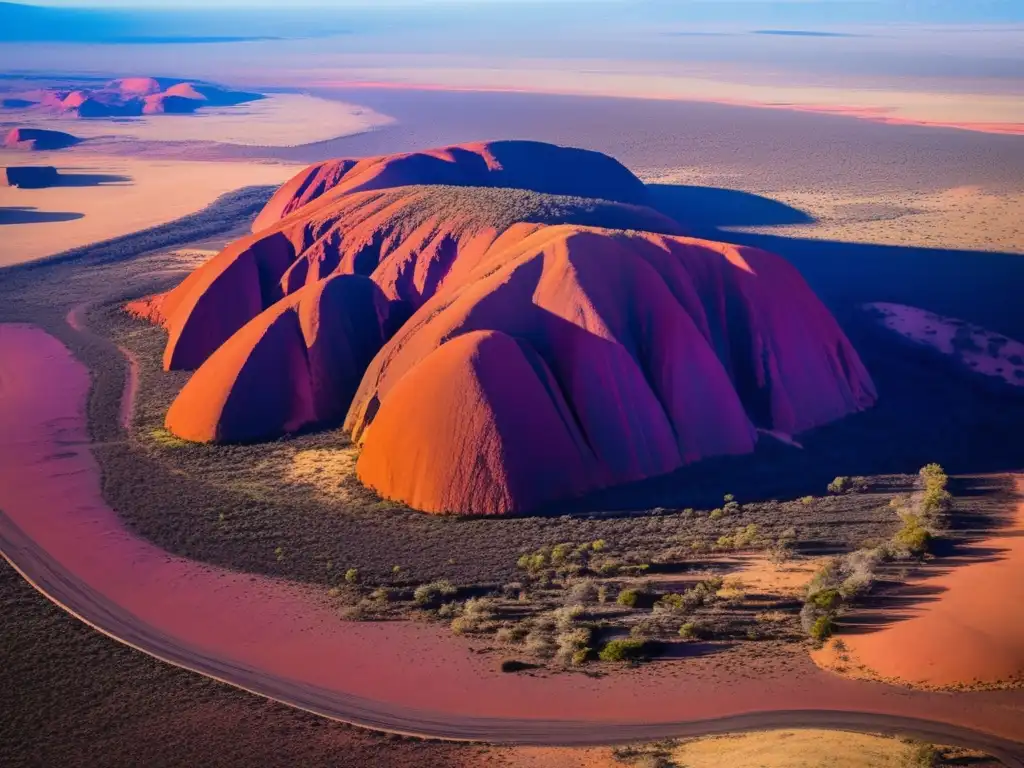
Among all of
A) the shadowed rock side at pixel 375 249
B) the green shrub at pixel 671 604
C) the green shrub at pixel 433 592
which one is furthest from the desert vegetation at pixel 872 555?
the shadowed rock side at pixel 375 249

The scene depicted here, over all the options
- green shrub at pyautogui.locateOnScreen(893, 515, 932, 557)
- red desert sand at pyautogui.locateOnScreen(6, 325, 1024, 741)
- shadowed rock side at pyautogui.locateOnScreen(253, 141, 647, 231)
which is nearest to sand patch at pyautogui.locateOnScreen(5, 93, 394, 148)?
shadowed rock side at pyautogui.locateOnScreen(253, 141, 647, 231)

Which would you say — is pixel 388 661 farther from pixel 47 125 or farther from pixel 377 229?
pixel 47 125

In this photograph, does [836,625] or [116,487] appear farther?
[116,487]

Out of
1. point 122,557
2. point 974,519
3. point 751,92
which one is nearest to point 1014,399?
point 974,519

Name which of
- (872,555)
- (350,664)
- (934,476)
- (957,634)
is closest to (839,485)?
(934,476)

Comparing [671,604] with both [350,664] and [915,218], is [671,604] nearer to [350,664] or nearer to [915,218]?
[350,664]

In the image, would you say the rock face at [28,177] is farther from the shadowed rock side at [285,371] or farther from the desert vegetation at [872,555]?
the desert vegetation at [872,555]

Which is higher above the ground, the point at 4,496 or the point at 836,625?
the point at 836,625
